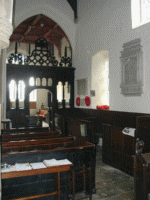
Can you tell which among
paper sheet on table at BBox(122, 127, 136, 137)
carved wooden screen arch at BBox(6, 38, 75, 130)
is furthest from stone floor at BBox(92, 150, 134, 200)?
carved wooden screen arch at BBox(6, 38, 75, 130)

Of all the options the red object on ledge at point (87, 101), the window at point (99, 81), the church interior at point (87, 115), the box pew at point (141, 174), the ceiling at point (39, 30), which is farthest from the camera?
the ceiling at point (39, 30)

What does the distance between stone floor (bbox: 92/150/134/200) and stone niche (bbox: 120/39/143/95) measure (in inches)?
86.4

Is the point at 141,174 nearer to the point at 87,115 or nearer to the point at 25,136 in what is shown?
Result: the point at 25,136

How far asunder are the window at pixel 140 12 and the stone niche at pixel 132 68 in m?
0.63

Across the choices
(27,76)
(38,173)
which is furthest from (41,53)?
(38,173)

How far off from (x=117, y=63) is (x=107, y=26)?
4.90ft

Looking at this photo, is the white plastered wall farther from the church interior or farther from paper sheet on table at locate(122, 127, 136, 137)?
paper sheet on table at locate(122, 127, 136, 137)

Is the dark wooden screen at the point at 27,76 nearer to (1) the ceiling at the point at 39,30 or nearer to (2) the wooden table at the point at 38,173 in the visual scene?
(1) the ceiling at the point at 39,30

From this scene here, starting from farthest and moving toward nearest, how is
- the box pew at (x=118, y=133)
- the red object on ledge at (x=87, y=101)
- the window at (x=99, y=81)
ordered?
the red object on ledge at (x=87, y=101) < the window at (x=99, y=81) < the box pew at (x=118, y=133)

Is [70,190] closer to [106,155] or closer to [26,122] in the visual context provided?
[106,155]

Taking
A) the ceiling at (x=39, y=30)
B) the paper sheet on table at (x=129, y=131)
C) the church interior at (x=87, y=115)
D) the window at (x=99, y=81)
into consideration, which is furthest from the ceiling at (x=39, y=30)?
the paper sheet on table at (x=129, y=131)

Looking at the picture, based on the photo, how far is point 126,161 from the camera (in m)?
5.55

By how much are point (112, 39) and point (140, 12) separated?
1.26 m

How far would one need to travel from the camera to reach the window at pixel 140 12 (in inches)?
249
